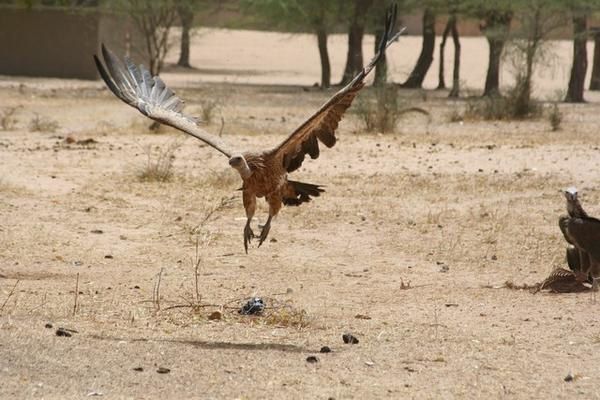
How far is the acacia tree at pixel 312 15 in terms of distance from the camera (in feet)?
99.0

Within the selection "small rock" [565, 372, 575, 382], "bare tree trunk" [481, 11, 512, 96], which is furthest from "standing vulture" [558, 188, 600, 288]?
"bare tree trunk" [481, 11, 512, 96]

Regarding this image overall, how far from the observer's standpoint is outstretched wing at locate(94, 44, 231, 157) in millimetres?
8664

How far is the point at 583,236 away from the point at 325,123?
6.07 feet

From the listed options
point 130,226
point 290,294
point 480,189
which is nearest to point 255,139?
point 480,189

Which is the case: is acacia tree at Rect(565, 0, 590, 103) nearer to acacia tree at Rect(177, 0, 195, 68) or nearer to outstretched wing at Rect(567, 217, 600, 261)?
acacia tree at Rect(177, 0, 195, 68)

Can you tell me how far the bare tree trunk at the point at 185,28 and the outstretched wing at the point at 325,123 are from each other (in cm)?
2192

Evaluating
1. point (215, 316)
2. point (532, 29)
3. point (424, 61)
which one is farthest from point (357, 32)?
point (215, 316)

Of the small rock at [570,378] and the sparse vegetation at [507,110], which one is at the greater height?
the small rock at [570,378]

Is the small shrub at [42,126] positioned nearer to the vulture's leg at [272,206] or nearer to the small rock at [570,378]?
the vulture's leg at [272,206]

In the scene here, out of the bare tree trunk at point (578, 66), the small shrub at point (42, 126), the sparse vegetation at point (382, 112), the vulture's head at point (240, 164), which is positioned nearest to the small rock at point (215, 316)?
the vulture's head at point (240, 164)

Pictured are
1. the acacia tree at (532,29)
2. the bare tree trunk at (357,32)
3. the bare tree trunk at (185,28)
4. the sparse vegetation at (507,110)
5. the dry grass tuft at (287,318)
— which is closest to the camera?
the dry grass tuft at (287,318)

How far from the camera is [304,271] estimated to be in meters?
9.31

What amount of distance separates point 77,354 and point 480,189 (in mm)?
7303

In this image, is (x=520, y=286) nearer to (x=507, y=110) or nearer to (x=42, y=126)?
(x=42, y=126)
